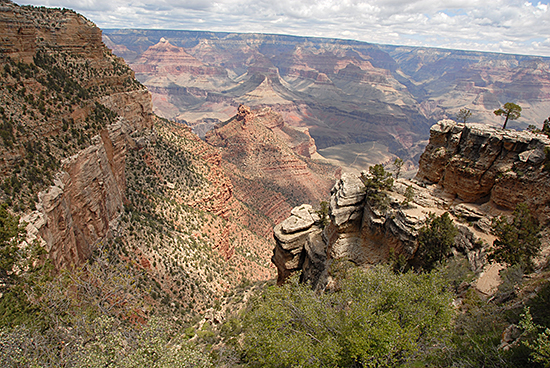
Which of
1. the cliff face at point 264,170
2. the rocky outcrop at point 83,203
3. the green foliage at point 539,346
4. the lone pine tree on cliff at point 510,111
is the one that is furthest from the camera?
the cliff face at point 264,170

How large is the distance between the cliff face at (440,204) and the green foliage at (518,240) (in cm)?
128

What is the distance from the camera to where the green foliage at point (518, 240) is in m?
19.4

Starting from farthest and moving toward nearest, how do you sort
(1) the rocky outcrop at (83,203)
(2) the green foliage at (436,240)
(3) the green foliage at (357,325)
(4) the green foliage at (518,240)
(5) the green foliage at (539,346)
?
(2) the green foliage at (436,240) < (1) the rocky outcrop at (83,203) < (4) the green foliage at (518,240) < (3) the green foliage at (357,325) < (5) the green foliage at (539,346)

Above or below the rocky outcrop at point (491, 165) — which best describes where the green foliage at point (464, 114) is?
above

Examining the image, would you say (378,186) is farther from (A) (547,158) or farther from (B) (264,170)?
(B) (264,170)

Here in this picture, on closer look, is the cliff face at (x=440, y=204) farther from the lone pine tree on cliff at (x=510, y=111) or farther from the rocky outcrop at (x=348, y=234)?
the lone pine tree on cliff at (x=510, y=111)

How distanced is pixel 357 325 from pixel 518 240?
12.9 m

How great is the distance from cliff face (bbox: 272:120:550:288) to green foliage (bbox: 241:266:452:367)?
637 cm

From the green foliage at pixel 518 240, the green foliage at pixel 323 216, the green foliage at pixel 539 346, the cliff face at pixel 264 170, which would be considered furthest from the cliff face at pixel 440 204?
the cliff face at pixel 264 170

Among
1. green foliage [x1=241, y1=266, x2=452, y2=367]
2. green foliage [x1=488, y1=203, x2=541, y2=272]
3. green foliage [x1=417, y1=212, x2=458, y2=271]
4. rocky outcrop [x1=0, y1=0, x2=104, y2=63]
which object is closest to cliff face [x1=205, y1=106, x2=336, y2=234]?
rocky outcrop [x1=0, y1=0, x2=104, y2=63]

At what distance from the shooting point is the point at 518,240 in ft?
65.1

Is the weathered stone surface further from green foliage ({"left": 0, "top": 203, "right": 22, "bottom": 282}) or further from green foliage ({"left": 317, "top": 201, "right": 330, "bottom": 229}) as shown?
green foliage ({"left": 0, "top": 203, "right": 22, "bottom": 282})

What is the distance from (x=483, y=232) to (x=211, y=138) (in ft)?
374

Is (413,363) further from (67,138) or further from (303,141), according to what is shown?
(303,141)
